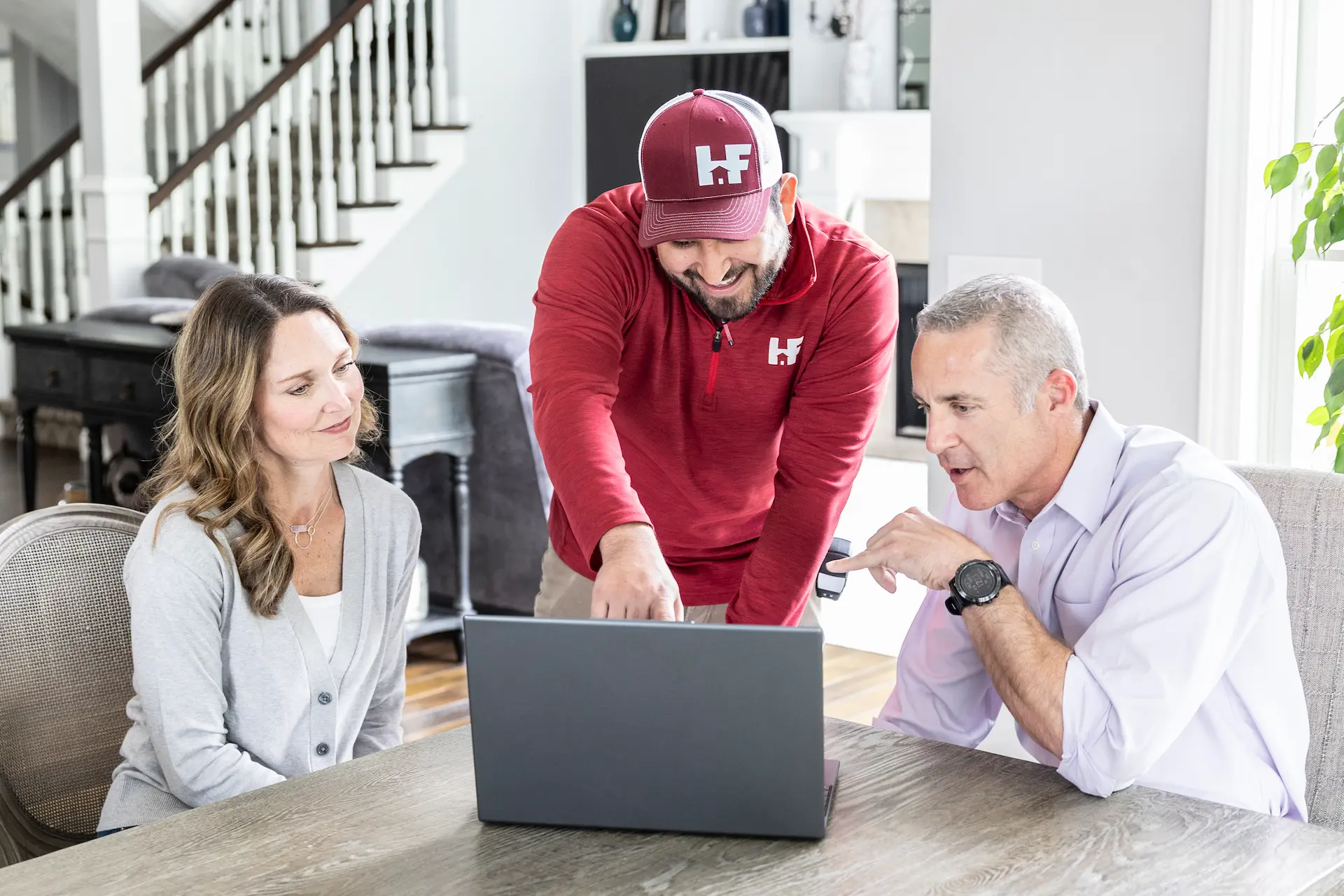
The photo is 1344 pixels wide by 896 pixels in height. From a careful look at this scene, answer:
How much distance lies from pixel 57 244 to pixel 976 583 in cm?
697

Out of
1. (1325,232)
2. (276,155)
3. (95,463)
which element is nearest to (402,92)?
(276,155)

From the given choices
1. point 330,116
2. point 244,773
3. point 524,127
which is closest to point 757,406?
point 244,773

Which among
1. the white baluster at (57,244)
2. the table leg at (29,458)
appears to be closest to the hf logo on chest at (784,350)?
the table leg at (29,458)

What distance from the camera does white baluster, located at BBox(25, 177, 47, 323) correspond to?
770 cm

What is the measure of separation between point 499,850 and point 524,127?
7717 millimetres

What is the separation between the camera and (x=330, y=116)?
7.50 m

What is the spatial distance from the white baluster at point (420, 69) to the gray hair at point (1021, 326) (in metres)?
6.56

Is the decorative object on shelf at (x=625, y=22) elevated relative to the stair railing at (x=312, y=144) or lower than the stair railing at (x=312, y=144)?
elevated

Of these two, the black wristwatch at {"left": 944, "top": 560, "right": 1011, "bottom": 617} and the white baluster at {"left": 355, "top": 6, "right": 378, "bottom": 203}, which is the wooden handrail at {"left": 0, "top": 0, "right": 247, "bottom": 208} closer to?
the white baluster at {"left": 355, "top": 6, "right": 378, "bottom": 203}

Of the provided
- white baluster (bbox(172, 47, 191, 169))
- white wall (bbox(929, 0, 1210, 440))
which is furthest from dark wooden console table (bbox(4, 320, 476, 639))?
white baluster (bbox(172, 47, 191, 169))

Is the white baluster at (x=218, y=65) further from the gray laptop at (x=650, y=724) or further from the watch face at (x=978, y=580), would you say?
the gray laptop at (x=650, y=724)

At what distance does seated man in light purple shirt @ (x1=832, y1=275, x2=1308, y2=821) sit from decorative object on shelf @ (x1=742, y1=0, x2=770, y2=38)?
6651 millimetres

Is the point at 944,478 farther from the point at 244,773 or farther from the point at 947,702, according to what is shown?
the point at 244,773

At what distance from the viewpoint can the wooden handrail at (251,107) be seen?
7.07m
